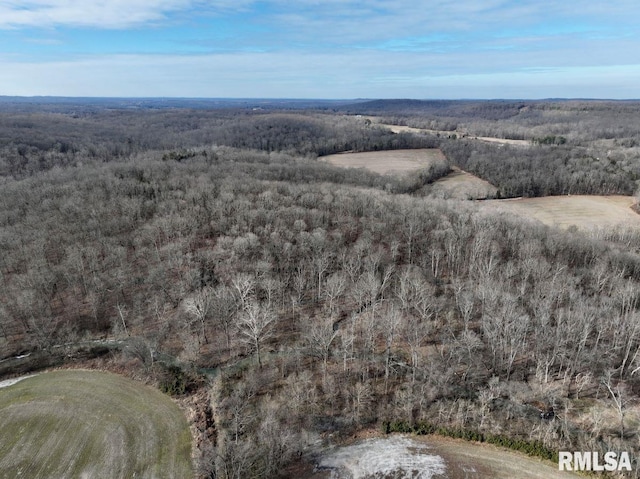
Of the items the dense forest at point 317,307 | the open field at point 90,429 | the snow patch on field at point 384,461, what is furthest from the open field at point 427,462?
the open field at point 90,429

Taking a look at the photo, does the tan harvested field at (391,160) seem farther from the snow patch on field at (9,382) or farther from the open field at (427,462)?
the snow patch on field at (9,382)

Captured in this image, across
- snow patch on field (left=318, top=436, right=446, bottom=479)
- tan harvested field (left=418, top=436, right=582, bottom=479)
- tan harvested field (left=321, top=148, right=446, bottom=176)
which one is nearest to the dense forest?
tan harvested field (left=418, top=436, right=582, bottom=479)

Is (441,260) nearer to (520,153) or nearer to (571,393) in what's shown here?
(571,393)

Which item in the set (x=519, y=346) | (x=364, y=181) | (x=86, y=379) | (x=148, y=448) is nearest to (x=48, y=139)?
(x=364, y=181)

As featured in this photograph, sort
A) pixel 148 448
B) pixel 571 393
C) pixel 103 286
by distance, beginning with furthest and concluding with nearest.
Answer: pixel 103 286 → pixel 571 393 → pixel 148 448

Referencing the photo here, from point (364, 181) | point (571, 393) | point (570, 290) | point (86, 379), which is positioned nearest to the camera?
point (571, 393)

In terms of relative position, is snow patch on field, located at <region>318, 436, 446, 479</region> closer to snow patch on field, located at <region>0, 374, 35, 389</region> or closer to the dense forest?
the dense forest

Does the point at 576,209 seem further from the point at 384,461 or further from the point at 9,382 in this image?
the point at 9,382
